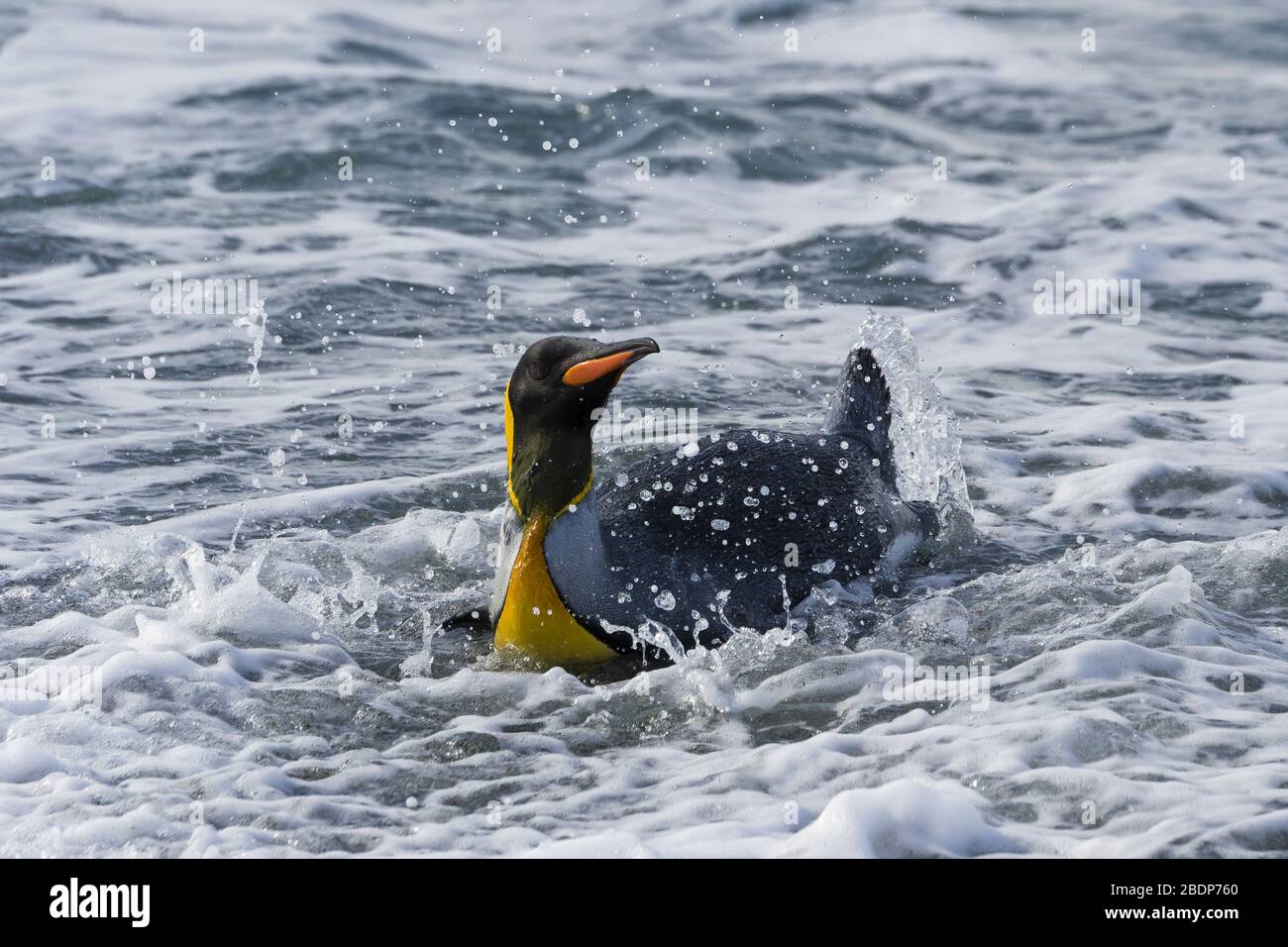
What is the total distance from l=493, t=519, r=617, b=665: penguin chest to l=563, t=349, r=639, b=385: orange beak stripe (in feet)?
1.66

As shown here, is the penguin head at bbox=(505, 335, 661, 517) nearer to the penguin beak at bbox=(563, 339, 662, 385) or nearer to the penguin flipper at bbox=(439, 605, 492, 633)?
the penguin beak at bbox=(563, 339, 662, 385)

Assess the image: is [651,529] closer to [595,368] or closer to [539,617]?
[539,617]

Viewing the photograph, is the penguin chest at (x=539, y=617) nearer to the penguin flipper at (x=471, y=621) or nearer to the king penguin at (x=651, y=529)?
the king penguin at (x=651, y=529)

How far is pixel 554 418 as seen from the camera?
16.3 feet

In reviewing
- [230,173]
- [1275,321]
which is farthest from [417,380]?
[1275,321]

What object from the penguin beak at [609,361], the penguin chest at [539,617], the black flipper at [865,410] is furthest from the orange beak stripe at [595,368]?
the black flipper at [865,410]

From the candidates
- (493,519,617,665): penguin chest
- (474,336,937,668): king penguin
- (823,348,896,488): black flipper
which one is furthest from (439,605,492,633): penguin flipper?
(823,348,896,488): black flipper

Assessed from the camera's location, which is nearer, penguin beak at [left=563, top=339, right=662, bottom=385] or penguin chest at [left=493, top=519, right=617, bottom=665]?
penguin beak at [left=563, top=339, right=662, bottom=385]

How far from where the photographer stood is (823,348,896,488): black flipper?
634 centimetres

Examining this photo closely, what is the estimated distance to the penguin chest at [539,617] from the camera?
5.07 metres

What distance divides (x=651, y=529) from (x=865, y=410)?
1.34 meters

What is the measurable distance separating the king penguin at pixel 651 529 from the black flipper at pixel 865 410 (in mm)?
248

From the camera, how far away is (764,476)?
18.7 ft
